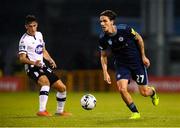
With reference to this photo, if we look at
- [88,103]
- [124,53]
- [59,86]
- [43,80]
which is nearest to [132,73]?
[124,53]

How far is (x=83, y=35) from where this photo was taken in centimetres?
3884

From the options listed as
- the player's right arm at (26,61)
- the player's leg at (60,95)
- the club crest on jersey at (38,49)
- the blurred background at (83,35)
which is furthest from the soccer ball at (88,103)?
the blurred background at (83,35)

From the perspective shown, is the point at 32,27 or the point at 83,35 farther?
the point at 83,35

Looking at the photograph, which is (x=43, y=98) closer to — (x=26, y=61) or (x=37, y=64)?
(x=37, y=64)

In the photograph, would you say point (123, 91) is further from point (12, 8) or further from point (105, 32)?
point (12, 8)

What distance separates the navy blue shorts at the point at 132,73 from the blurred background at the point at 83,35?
57.6 ft

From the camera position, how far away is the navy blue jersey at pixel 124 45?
47.6 ft

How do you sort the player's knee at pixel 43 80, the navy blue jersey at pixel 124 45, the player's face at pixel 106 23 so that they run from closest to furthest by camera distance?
the player's face at pixel 106 23, the navy blue jersey at pixel 124 45, the player's knee at pixel 43 80

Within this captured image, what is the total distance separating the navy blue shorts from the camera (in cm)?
1458

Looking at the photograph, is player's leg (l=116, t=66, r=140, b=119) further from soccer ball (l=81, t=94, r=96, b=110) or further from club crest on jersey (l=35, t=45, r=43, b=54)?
club crest on jersey (l=35, t=45, r=43, b=54)

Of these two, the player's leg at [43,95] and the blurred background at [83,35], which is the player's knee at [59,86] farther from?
the blurred background at [83,35]

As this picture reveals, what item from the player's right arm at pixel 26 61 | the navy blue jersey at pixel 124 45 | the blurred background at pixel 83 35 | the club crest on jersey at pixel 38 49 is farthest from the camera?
the blurred background at pixel 83 35

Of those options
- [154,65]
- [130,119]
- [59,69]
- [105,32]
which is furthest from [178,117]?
[59,69]

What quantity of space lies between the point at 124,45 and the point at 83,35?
79.7 feet
